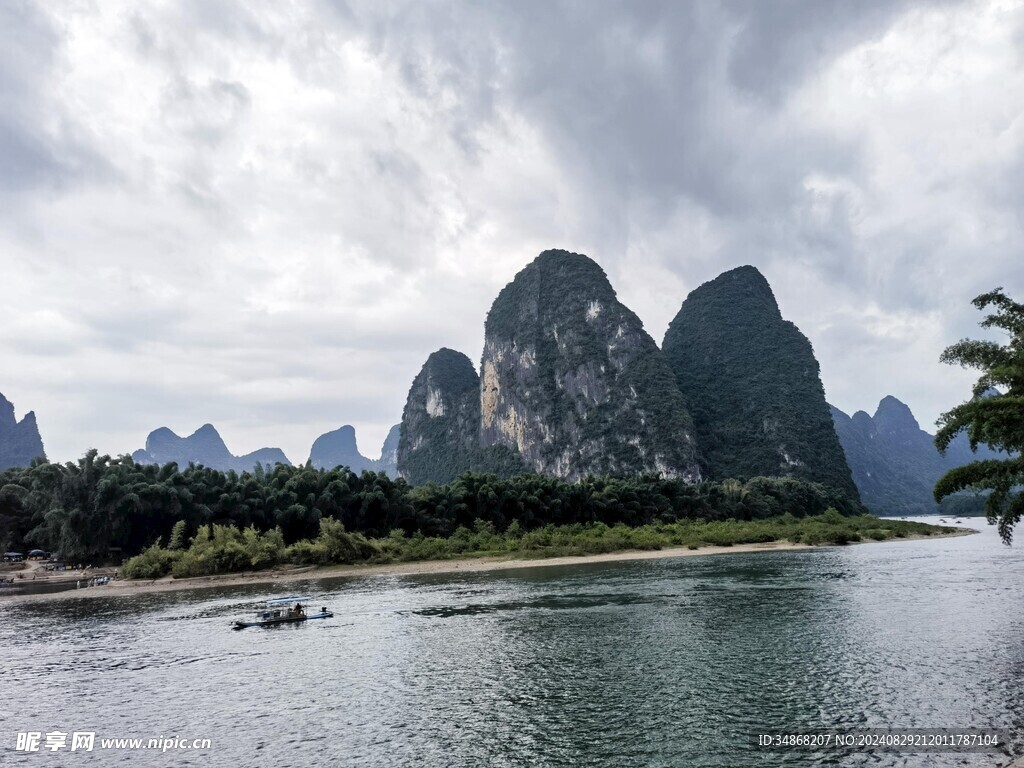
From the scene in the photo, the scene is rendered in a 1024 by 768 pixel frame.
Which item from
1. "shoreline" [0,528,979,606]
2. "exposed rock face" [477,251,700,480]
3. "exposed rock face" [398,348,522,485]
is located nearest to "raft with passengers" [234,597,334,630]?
"shoreline" [0,528,979,606]

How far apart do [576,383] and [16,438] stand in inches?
5725

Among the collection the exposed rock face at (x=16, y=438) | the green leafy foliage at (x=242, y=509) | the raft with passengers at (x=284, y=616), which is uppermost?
the exposed rock face at (x=16, y=438)

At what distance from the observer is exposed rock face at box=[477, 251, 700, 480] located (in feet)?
416

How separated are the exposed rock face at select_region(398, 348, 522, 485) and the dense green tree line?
89.3m

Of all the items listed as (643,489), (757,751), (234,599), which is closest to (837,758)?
(757,751)

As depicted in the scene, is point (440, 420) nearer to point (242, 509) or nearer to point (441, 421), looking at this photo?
point (441, 421)

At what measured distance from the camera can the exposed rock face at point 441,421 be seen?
564 ft

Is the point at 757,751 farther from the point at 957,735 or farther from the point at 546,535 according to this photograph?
the point at 546,535

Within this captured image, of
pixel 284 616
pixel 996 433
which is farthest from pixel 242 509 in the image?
pixel 996 433

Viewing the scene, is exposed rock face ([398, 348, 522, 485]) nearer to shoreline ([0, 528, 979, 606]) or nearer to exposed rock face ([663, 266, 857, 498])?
exposed rock face ([663, 266, 857, 498])

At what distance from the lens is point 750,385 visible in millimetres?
142375

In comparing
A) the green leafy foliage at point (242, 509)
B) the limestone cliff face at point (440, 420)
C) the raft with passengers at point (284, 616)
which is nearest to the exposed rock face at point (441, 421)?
the limestone cliff face at point (440, 420)

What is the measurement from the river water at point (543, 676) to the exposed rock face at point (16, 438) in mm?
158157

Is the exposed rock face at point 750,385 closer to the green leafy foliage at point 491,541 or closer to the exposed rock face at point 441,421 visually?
the green leafy foliage at point 491,541
